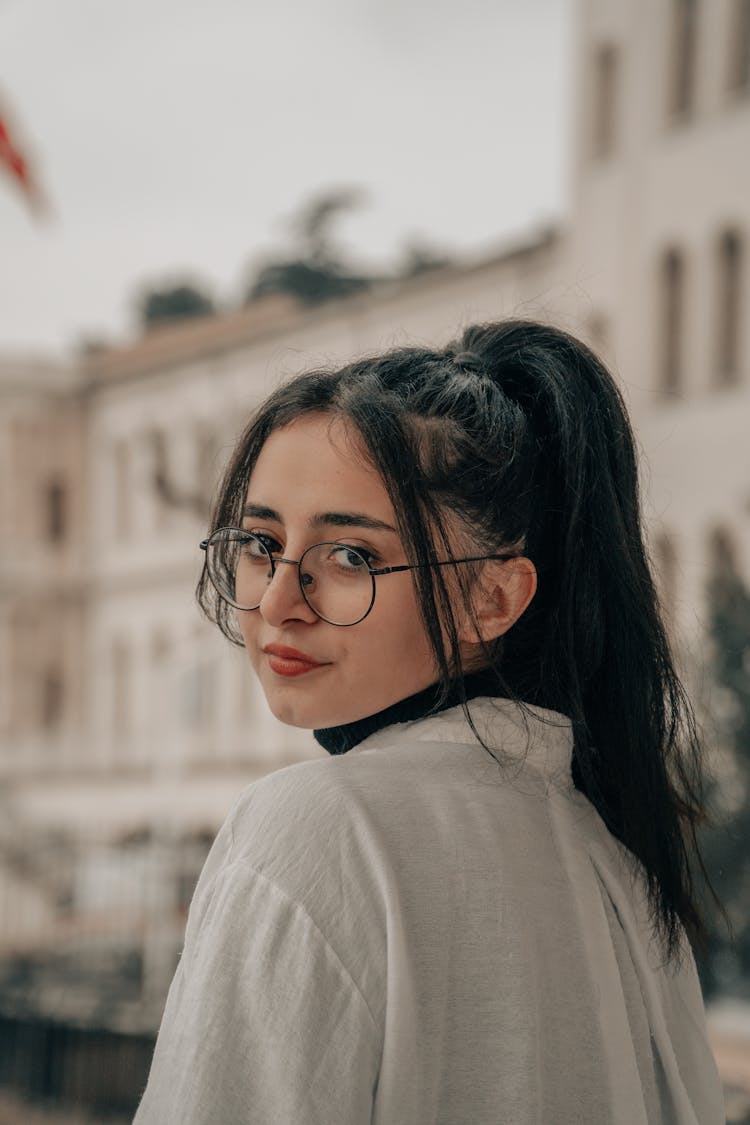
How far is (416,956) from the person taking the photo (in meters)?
0.47

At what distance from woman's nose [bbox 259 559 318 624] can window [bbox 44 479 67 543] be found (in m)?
8.49

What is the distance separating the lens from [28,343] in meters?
8.38

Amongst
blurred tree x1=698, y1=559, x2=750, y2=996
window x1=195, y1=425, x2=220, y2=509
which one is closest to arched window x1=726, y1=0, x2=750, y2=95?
window x1=195, y1=425, x2=220, y2=509

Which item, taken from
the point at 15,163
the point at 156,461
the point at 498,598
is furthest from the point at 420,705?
the point at 156,461

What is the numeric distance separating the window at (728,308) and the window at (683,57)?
0.48 meters

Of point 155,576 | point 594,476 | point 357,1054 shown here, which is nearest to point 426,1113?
point 357,1054

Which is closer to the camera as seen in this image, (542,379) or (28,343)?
(542,379)

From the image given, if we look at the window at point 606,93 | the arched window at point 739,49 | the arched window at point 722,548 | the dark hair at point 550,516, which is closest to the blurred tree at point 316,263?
the window at point 606,93

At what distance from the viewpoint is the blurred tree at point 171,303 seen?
7.59 meters

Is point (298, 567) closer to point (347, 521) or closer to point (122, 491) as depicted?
point (347, 521)

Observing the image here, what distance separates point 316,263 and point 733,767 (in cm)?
434

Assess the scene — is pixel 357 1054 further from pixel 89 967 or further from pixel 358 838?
pixel 89 967

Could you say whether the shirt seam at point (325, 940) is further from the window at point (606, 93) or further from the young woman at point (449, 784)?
the window at point (606, 93)

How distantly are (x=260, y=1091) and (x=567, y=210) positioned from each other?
4.94 meters
